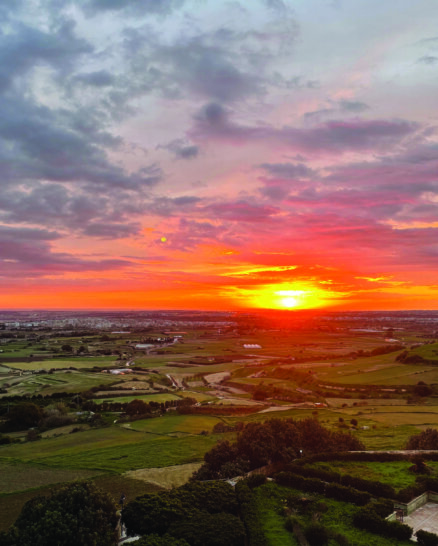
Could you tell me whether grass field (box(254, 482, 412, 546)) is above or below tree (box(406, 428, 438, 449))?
above

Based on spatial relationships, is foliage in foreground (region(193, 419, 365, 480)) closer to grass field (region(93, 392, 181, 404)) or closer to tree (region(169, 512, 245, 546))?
tree (region(169, 512, 245, 546))

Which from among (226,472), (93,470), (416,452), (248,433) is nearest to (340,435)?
(416,452)

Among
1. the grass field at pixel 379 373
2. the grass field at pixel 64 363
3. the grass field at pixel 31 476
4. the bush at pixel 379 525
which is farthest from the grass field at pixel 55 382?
the bush at pixel 379 525

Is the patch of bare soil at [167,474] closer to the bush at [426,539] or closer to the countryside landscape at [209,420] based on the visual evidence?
the countryside landscape at [209,420]

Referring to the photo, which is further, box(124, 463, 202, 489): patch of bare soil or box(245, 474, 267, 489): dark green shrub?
box(124, 463, 202, 489): patch of bare soil

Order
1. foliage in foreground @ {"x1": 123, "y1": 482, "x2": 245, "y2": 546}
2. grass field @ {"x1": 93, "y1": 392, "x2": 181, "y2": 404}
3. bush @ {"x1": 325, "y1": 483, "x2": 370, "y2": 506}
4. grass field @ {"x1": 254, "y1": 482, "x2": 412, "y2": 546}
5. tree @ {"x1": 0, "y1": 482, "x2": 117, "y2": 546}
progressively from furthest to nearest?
grass field @ {"x1": 93, "y1": 392, "x2": 181, "y2": 404}, bush @ {"x1": 325, "y1": 483, "x2": 370, "y2": 506}, grass field @ {"x1": 254, "y1": 482, "x2": 412, "y2": 546}, foliage in foreground @ {"x1": 123, "y1": 482, "x2": 245, "y2": 546}, tree @ {"x1": 0, "y1": 482, "x2": 117, "y2": 546}

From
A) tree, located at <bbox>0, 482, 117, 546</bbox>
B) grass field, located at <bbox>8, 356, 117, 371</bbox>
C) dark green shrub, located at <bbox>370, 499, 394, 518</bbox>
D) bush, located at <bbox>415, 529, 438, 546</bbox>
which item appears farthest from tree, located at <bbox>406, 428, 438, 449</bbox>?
grass field, located at <bbox>8, 356, 117, 371</bbox>
